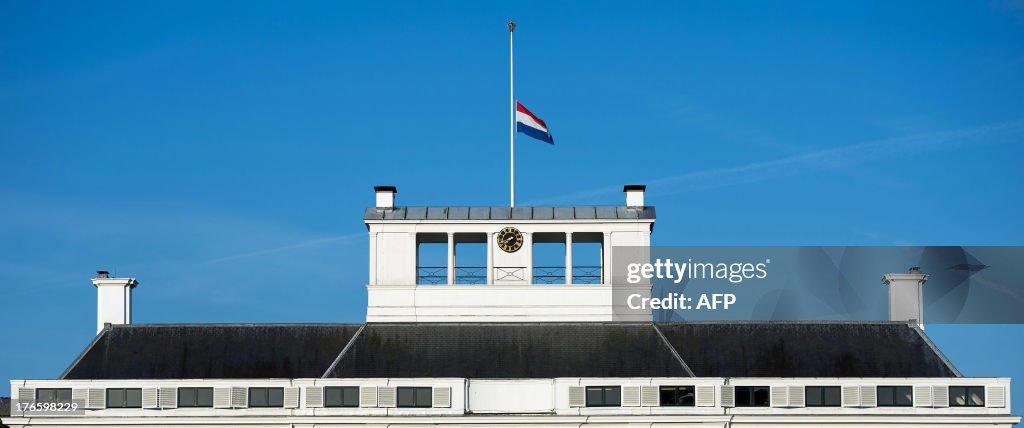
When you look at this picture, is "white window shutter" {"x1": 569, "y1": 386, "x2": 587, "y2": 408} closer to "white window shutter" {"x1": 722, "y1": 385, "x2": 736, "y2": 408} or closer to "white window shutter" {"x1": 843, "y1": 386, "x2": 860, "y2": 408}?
"white window shutter" {"x1": 722, "y1": 385, "x2": 736, "y2": 408}

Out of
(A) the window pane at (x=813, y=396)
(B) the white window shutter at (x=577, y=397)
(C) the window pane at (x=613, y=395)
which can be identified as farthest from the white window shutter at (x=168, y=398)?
(A) the window pane at (x=813, y=396)

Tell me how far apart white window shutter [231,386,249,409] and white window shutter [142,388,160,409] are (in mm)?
3973

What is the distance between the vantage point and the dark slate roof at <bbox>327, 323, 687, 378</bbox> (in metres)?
127

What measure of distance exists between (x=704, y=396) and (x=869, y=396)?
8.66 meters

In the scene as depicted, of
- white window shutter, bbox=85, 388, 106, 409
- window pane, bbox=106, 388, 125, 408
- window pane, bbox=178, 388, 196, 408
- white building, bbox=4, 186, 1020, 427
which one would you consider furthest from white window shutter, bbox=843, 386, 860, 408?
white window shutter, bbox=85, 388, 106, 409

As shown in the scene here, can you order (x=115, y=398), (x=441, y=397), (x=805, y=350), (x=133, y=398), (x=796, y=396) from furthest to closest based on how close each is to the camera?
1. (x=805, y=350)
2. (x=115, y=398)
3. (x=133, y=398)
4. (x=796, y=396)
5. (x=441, y=397)

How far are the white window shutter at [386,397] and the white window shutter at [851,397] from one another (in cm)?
2368

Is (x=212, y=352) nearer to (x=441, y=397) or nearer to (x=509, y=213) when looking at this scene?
(x=441, y=397)

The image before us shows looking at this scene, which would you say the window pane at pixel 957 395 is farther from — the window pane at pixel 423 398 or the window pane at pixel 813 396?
the window pane at pixel 423 398

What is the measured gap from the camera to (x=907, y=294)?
132m

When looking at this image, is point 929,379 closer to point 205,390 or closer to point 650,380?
point 650,380

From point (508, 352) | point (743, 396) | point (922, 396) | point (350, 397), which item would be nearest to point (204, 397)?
point (350, 397)

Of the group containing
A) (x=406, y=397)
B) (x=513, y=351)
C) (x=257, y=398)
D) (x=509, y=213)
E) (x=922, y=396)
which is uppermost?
(x=509, y=213)

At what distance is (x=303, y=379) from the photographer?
125 metres
